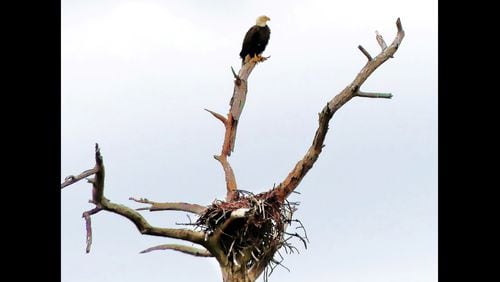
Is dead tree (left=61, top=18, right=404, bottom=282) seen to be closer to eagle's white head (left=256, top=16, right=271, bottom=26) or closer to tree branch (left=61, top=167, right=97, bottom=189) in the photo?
tree branch (left=61, top=167, right=97, bottom=189)

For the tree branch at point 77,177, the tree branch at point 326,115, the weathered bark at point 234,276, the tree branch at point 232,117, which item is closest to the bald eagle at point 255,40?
the tree branch at point 232,117

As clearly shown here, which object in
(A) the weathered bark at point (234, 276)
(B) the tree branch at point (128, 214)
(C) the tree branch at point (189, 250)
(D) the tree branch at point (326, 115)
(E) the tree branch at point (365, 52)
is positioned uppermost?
(E) the tree branch at point (365, 52)

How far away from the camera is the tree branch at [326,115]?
746 cm

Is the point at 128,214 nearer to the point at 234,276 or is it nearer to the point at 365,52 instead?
the point at 234,276

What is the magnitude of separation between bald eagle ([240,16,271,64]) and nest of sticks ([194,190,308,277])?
5.17m

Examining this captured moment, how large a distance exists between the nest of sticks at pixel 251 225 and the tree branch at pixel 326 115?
220 millimetres

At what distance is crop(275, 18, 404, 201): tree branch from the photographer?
7.46m

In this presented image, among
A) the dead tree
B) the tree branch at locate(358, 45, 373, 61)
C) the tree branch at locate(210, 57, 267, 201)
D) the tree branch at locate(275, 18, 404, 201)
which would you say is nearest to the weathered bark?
the dead tree

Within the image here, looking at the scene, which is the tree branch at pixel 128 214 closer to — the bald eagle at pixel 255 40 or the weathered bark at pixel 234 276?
the weathered bark at pixel 234 276

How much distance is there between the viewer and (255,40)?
505 inches
